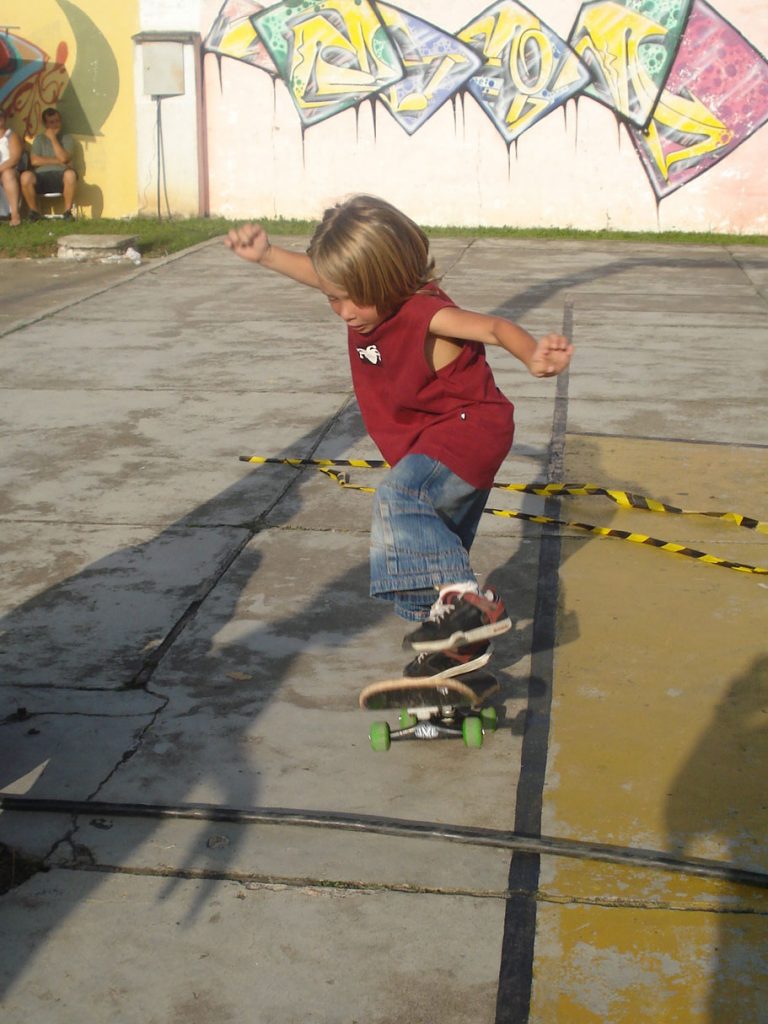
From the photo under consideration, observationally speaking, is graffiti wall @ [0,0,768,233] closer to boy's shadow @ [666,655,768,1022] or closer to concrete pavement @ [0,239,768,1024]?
concrete pavement @ [0,239,768,1024]

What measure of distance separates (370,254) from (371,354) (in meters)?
0.31

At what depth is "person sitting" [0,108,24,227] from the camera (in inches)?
676

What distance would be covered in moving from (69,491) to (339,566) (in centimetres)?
159

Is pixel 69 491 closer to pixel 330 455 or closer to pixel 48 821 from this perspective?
pixel 330 455

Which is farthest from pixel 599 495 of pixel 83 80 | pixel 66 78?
pixel 66 78

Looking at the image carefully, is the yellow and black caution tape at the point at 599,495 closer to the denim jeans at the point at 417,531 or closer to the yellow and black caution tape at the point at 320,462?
the yellow and black caution tape at the point at 320,462

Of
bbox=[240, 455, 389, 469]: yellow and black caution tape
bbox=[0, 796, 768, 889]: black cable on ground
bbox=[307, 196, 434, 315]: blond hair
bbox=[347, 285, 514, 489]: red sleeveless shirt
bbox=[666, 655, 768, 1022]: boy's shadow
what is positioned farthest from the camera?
bbox=[240, 455, 389, 469]: yellow and black caution tape

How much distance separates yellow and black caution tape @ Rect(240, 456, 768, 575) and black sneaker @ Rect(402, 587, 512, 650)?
172cm

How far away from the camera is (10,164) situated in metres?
17.2

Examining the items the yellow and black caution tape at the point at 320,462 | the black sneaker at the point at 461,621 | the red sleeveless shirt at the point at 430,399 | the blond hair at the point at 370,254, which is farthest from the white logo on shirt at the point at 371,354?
the yellow and black caution tape at the point at 320,462

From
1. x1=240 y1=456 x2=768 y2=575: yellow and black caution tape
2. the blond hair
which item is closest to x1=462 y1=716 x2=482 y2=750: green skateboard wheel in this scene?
the blond hair

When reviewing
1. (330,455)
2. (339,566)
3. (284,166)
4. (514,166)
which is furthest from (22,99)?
(339,566)

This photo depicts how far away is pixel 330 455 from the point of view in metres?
6.77

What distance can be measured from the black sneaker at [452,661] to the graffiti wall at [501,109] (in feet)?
49.3
